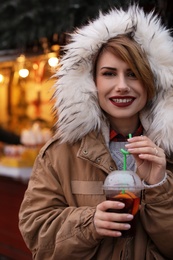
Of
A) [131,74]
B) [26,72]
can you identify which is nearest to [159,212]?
[131,74]

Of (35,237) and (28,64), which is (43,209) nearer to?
(35,237)

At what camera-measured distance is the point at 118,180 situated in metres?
1.92

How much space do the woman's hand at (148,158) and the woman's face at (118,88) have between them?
0.23m

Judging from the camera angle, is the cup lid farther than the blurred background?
No

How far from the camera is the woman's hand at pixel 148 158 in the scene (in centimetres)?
197

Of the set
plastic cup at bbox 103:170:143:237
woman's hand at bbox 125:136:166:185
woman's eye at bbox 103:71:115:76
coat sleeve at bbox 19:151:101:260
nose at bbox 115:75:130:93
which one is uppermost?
woman's eye at bbox 103:71:115:76

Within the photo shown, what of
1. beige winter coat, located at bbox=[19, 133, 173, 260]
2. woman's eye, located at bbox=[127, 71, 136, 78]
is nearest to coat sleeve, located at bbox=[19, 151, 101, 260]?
beige winter coat, located at bbox=[19, 133, 173, 260]

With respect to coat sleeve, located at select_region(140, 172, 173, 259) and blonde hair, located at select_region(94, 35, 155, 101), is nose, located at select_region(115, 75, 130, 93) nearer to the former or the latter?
blonde hair, located at select_region(94, 35, 155, 101)

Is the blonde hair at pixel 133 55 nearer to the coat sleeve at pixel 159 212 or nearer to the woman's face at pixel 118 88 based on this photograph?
the woman's face at pixel 118 88

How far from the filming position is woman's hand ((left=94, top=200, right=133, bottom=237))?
1869 mm

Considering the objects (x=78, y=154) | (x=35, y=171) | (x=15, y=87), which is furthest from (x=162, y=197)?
(x=15, y=87)

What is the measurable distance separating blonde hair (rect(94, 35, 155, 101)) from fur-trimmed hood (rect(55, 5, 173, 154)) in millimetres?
35

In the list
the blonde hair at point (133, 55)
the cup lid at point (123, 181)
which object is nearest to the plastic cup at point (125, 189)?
the cup lid at point (123, 181)

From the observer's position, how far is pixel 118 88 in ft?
6.98
